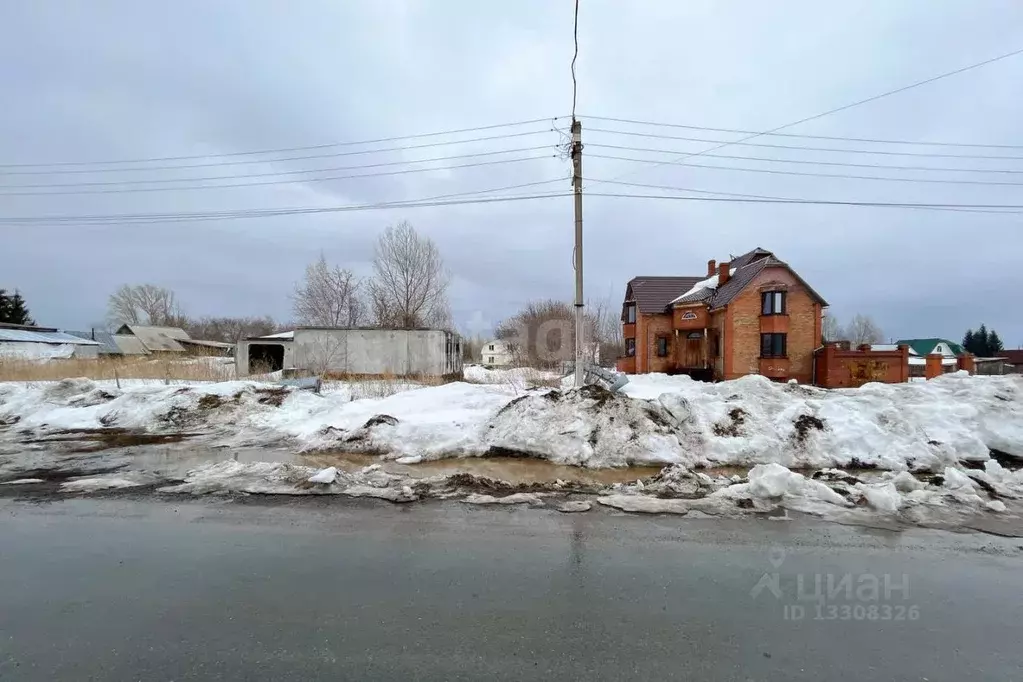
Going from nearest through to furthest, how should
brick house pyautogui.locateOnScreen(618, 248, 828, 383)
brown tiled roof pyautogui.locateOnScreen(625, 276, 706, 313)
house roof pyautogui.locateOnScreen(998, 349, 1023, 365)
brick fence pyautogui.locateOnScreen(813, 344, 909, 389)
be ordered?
brick fence pyautogui.locateOnScreen(813, 344, 909, 389) → brick house pyautogui.locateOnScreen(618, 248, 828, 383) → brown tiled roof pyautogui.locateOnScreen(625, 276, 706, 313) → house roof pyautogui.locateOnScreen(998, 349, 1023, 365)

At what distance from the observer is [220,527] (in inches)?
199

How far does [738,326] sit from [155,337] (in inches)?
2939

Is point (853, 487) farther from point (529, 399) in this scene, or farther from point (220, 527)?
point (220, 527)

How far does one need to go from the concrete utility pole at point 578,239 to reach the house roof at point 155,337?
69058 millimetres

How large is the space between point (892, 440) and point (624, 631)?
7.88m

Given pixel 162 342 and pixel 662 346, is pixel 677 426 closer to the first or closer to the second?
pixel 662 346

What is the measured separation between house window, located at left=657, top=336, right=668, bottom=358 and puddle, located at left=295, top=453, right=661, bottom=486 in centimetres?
2720

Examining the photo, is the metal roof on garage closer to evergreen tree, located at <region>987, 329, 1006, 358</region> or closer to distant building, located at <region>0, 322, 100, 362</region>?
distant building, located at <region>0, 322, 100, 362</region>

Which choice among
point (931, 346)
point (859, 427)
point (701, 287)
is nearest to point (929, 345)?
point (931, 346)

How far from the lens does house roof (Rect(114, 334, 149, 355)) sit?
61406 millimetres

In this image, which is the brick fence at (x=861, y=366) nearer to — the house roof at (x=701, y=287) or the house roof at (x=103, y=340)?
the house roof at (x=701, y=287)

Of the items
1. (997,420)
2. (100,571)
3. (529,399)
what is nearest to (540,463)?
(529,399)

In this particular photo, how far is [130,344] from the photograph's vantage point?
206 ft

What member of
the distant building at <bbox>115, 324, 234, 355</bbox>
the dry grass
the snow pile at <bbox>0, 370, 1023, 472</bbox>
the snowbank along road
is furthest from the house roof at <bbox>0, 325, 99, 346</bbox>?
the snow pile at <bbox>0, 370, 1023, 472</bbox>
